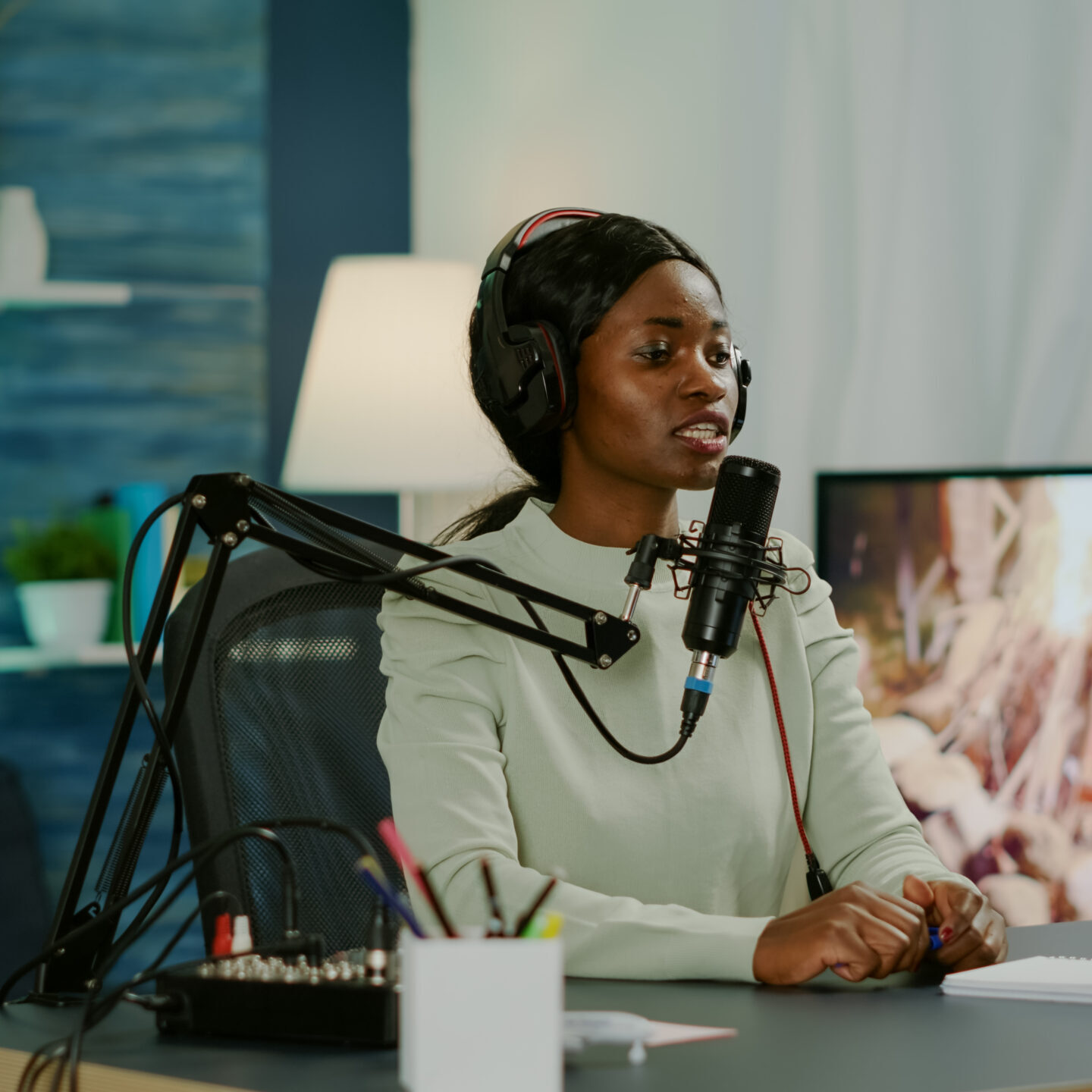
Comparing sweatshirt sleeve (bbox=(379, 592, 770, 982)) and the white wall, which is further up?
the white wall

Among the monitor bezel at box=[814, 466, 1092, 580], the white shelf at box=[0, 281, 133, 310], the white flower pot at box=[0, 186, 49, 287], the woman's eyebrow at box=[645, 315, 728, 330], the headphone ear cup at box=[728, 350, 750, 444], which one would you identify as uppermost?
the white flower pot at box=[0, 186, 49, 287]

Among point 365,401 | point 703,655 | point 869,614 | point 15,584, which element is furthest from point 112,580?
point 703,655

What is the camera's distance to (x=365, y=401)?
2615 millimetres

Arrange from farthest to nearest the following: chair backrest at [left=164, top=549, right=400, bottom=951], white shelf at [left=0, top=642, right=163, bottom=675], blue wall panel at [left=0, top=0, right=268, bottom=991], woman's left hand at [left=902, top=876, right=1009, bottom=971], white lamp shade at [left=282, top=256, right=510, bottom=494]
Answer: blue wall panel at [left=0, top=0, right=268, bottom=991] → white shelf at [left=0, top=642, right=163, bottom=675] → white lamp shade at [left=282, top=256, right=510, bottom=494] → chair backrest at [left=164, top=549, right=400, bottom=951] → woman's left hand at [left=902, top=876, right=1009, bottom=971]

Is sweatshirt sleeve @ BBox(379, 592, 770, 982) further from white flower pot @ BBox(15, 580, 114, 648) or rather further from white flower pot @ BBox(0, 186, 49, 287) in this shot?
white flower pot @ BBox(0, 186, 49, 287)

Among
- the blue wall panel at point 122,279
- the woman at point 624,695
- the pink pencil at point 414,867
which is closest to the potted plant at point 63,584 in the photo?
the blue wall panel at point 122,279

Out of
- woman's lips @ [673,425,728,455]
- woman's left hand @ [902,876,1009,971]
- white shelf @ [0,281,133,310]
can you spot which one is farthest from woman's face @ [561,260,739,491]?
white shelf @ [0,281,133,310]

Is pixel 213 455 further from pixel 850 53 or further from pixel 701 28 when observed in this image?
pixel 850 53

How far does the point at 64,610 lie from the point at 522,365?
1.62 metres

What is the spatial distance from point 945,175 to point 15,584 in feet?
6.02

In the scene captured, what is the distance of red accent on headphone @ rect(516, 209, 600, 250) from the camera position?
1.46 meters

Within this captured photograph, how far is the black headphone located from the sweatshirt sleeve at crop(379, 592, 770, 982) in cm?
18

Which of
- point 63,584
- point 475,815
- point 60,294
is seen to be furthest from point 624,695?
point 60,294

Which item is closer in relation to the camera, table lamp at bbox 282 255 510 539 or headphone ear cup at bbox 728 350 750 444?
headphone ear cup at bbox 728 350 750 444
